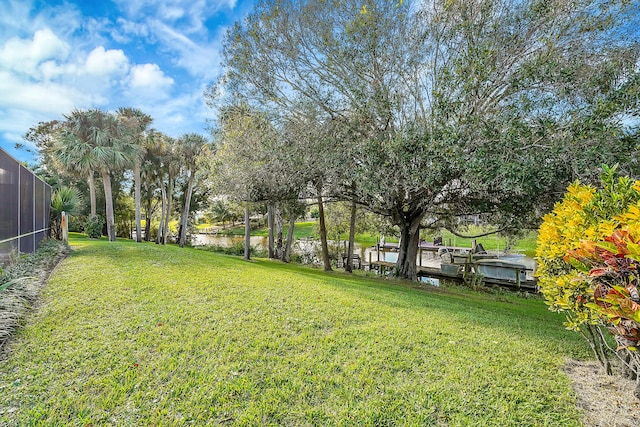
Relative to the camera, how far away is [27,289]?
15.7ft

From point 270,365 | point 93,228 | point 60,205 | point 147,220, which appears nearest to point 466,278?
point 270,365

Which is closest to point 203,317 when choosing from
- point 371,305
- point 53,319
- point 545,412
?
point 53,319

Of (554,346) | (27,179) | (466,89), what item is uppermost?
(466,89)

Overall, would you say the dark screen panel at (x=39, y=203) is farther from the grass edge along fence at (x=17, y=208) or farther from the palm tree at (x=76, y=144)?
the palm tree at (x=76, y=144)

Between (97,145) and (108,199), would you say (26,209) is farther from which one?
(97,145)

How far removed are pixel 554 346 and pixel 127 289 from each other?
260 inches

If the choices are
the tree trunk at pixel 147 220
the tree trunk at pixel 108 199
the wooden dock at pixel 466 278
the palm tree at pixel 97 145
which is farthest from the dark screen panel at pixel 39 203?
the tree trunk at pixel 147 220

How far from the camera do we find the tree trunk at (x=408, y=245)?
1175 centimetres

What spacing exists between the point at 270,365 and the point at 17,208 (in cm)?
771

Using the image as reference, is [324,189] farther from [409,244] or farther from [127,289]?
[127,289]

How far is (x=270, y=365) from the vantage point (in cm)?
298

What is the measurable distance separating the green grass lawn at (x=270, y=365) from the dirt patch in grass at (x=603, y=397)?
0.41ft

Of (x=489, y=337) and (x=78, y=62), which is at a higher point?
(x=78, y=62)

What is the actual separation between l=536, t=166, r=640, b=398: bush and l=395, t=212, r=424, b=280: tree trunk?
27.4ft
